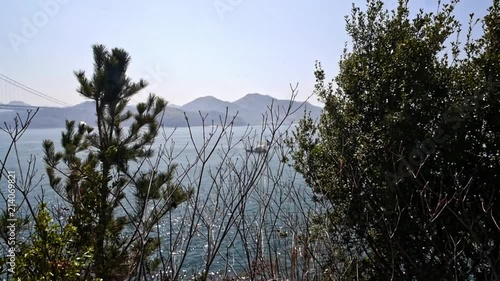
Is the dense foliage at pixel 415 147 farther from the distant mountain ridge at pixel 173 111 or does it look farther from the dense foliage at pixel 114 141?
the dense foliage at pixel 114 141

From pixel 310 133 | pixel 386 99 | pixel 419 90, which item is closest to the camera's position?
pixel 419 90

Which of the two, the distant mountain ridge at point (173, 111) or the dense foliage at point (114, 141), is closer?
the distant mountain ridge at point (173, 111)

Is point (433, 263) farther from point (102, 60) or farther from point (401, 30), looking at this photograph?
point (102, 60)

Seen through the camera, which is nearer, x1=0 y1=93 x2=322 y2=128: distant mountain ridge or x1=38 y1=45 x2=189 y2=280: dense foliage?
x1=0 y1=93 x2=322 y2=128: distant mountain ridge

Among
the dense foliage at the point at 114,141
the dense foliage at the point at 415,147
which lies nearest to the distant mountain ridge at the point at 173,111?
the dense foliage at the point at 114,141

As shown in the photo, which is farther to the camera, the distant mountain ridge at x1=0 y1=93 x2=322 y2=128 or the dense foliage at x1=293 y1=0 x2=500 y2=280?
the dense foliage at x1=293 y1=0 x2=500 y2=280

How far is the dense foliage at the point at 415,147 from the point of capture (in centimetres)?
390

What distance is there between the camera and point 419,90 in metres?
4.08

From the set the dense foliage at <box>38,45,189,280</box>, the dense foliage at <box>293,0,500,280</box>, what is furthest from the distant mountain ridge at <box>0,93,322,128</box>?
the dense foliage at <box>293,0,500,280</box>

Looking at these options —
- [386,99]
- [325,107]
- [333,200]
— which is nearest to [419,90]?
[386,99]

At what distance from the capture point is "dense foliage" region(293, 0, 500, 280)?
12.8 ft

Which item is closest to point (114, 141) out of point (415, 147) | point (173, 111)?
point (415, 147)

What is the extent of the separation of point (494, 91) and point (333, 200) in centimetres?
207

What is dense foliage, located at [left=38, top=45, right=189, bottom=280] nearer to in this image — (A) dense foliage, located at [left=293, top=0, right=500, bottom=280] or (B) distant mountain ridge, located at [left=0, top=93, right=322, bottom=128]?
(B) distant mountain ridge, located at [left=0, top=93, right=322, bottom=128]
